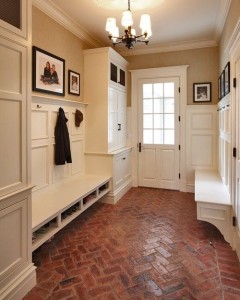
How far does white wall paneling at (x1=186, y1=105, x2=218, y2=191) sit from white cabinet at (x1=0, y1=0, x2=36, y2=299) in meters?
3.60

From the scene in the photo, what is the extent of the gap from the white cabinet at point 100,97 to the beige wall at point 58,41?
159mm

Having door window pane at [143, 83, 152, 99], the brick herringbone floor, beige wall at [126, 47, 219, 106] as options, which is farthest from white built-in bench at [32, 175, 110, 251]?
beige wall at [126, 47, 219, 106]

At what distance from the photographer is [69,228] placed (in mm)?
3176

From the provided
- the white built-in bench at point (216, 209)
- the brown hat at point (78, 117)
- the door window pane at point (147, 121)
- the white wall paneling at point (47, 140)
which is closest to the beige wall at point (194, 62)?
the door window pane at point (147, 121)

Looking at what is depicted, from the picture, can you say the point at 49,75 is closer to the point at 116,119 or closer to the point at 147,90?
the point at 116,119

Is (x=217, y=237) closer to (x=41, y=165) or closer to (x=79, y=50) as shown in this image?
(x=41, y=165)

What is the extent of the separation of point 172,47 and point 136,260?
413 cm

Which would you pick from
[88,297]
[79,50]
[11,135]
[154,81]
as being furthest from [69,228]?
[154,81]

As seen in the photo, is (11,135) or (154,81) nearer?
(11,135)

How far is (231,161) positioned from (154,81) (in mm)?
2778

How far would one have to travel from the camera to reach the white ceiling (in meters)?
3.16

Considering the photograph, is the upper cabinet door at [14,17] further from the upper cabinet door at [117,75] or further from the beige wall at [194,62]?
the beige wall at [194,62]

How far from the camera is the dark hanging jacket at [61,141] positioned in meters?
3.40

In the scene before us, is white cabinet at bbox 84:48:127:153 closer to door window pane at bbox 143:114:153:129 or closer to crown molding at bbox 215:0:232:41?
door window pane at bbox 143:114:153:129
